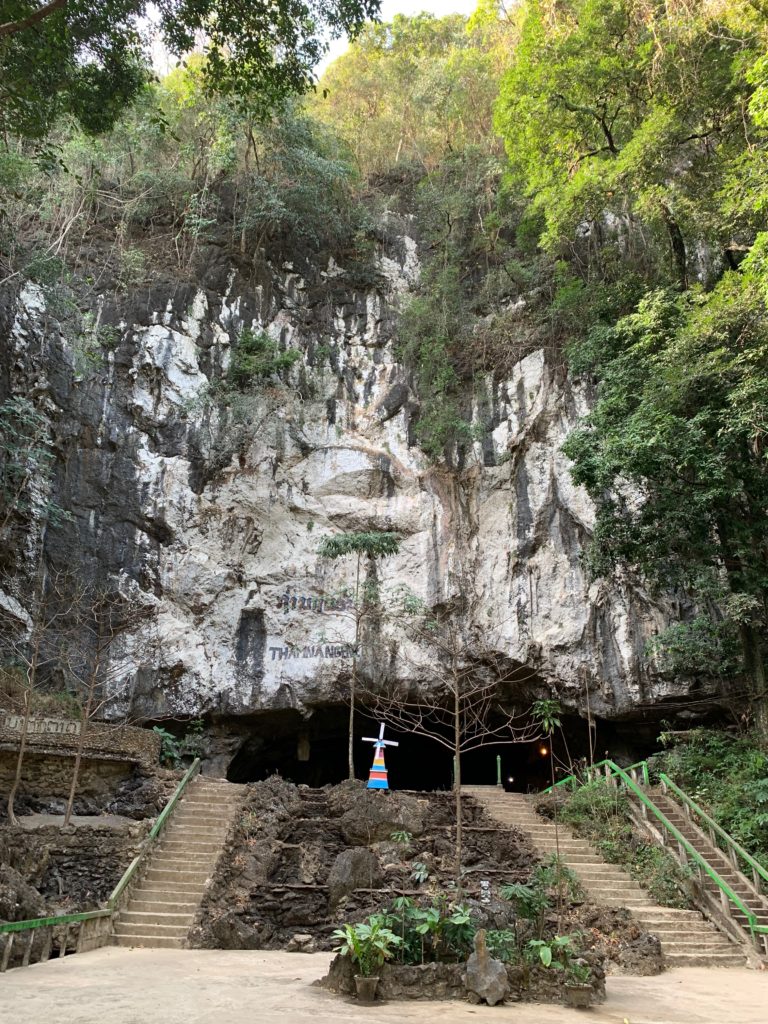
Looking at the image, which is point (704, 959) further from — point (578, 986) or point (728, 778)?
point (728, 778)

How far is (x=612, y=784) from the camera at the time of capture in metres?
11.6

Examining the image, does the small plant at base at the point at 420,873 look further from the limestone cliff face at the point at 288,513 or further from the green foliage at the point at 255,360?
the green foliage at the point at 255,360

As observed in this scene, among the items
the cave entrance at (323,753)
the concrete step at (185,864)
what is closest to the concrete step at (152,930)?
the concrete step at (185,864)

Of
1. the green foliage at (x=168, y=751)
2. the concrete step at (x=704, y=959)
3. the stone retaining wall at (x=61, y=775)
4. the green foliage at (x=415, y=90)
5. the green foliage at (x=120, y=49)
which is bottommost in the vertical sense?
the concrete step at (x=704, y=959)

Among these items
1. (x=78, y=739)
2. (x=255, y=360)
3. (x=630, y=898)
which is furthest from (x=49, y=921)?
(x=255, y=360)

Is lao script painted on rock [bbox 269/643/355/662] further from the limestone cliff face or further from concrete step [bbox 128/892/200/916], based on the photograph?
concrete step [bbox 128/892/200/916]

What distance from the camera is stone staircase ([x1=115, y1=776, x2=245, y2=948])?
7582mm

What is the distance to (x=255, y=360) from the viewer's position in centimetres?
1739

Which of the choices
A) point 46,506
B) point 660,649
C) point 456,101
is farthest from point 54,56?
point 456,101

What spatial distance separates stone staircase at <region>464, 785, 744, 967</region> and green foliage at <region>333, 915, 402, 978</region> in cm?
428

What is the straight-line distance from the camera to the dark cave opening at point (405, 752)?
52.5ft

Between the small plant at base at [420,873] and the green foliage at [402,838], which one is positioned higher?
the green foliage at [402,838]

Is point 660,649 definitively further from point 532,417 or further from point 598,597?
point 532,417

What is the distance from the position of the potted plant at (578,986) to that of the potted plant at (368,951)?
1.27m
